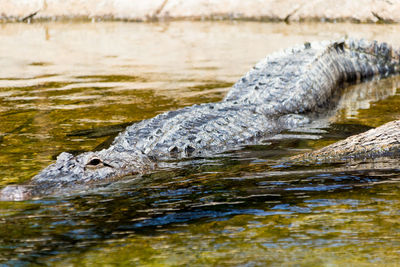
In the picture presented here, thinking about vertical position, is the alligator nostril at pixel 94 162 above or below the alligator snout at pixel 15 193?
above

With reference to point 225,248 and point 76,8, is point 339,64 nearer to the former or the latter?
point 225,248

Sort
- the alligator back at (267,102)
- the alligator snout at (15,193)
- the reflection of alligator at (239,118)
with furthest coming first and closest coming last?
1. the alligator back at (267,102)
2. the reflection of alligator at (239,118)
3. the alligator snout at (15,193)

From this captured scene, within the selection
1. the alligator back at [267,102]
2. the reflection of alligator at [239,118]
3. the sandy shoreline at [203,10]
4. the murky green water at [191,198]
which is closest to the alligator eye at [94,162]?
the reflection of alligator at [239,118]

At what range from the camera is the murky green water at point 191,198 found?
2.82 meters

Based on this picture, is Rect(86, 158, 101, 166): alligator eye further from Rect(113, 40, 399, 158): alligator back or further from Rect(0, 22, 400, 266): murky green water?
Rect(113, 40, 399, 158): alligator back

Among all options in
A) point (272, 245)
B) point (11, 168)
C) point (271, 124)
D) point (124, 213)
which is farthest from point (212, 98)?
point (272, 245)

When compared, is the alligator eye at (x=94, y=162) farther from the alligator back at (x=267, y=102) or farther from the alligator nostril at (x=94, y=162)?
the alligator back at (x=267, y=102)

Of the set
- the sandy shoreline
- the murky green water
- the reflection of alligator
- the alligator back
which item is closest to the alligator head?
the reflection of alligator

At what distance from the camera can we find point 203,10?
57.0 ft

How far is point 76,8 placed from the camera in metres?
18.2

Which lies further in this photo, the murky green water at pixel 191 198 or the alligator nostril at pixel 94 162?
the alligator nostril at pixel 94 162

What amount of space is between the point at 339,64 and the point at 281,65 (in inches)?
51.0

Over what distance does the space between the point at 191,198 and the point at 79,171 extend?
0.93 meters

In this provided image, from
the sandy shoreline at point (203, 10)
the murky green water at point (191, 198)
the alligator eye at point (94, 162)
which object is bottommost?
the murky green water at point (191, 198)
